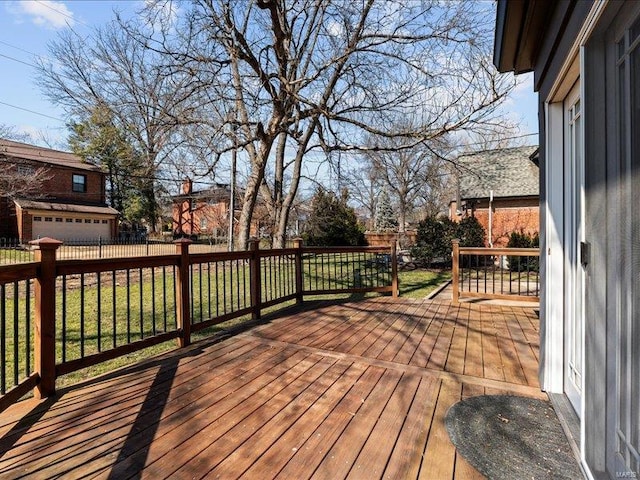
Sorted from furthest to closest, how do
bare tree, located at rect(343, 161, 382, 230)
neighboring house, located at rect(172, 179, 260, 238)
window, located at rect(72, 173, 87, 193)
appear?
1. bare tree, located at rect(343, 161, 382, 230)
2. window, located at rect(72, 173, 87, 193)
3. neighboring house, located at rect(172, 179, 260, 238)

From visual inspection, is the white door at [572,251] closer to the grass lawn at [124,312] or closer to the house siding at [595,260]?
the house siding at [595,260]

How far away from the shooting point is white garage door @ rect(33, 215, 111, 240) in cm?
1887

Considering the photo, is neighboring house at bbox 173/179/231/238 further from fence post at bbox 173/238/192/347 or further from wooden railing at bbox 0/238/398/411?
fence post at bbox 173/238/192/347

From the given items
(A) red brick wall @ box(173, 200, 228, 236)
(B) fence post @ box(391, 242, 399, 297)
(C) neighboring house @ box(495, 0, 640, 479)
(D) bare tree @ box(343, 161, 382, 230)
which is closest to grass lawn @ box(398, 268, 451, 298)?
(B) fence post @ box(391, 242, 399, 297)

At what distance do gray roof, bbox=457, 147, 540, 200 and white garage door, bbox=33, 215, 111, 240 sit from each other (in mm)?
22186

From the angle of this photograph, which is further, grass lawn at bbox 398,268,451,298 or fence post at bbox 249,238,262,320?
grass lawn at bbox 398,268,451,298

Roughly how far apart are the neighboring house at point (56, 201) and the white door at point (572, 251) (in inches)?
799

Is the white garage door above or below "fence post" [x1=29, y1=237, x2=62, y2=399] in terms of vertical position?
above

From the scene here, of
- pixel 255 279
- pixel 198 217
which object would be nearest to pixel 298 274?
pixel 255 279

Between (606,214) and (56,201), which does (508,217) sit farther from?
(56,201)

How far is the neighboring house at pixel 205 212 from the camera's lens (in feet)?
69.8

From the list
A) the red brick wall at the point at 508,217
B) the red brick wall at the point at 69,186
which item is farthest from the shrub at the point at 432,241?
the red brick wall at the point at 69,186

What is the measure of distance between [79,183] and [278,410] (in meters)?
25.3

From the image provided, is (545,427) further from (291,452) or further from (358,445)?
(291,452)
